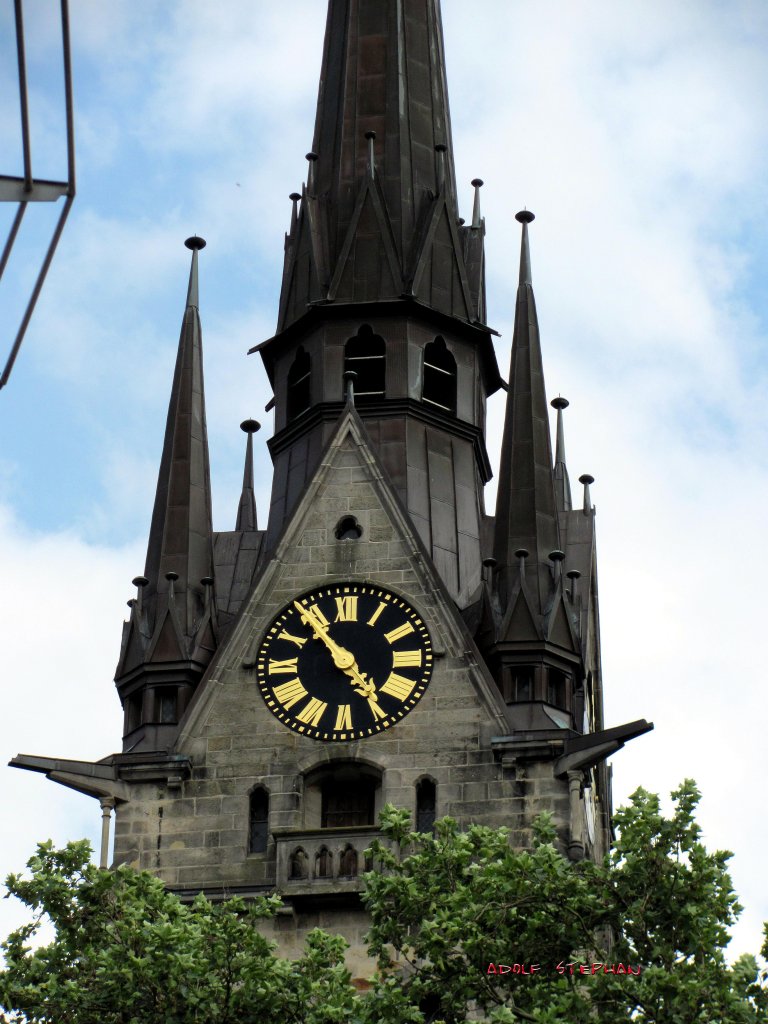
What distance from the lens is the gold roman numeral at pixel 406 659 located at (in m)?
42.8

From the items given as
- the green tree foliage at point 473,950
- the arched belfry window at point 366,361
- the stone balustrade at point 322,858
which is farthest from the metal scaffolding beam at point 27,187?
the arched belfry window at point 366,361

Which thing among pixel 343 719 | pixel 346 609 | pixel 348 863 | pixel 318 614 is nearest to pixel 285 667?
pixel 318 614

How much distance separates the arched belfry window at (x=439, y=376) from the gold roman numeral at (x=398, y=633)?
5.09m

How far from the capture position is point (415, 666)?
141 ft

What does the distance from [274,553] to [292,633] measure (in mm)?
1373

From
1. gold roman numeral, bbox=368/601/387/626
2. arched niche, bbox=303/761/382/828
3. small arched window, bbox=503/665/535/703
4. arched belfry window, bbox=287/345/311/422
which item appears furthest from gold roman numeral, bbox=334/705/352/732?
arched belfry window, bbox=287/345/311/422

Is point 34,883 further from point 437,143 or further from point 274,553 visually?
point 437,143

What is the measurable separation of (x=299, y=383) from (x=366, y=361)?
4.17 feet

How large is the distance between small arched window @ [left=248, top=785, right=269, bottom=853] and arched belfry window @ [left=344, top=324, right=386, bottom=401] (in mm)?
7290

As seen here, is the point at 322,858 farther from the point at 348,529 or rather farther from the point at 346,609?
the point at 348,529

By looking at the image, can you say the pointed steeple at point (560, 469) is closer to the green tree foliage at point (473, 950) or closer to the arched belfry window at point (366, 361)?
the arched belfry window at point (366, 361)

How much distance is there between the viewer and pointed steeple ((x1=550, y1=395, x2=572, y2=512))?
49.4m

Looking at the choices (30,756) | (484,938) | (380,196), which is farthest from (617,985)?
(380,196)
